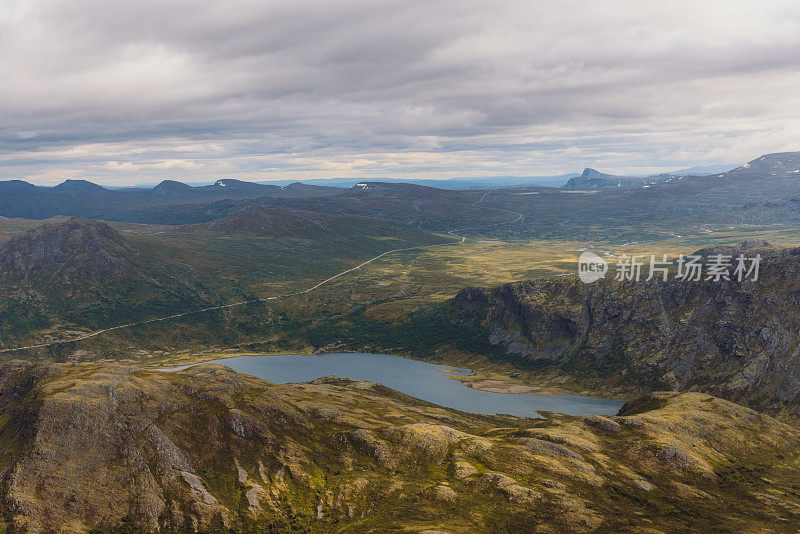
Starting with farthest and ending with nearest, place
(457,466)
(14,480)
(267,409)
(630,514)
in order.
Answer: (267,409)
(457,466)
(630,514)
(14,480)

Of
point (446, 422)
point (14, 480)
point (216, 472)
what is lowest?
point (446, 422)

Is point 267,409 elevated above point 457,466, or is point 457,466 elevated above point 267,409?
point 267,409

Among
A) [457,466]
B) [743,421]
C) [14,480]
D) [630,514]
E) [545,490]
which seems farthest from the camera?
[743,421]

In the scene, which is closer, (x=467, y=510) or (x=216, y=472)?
(x=467, y=510)

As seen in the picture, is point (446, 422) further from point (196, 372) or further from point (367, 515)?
point (196, 372)

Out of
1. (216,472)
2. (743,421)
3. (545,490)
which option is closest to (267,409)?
(216,472)

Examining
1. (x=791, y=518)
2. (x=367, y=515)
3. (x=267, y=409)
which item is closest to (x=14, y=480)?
(x=267, y=409)
